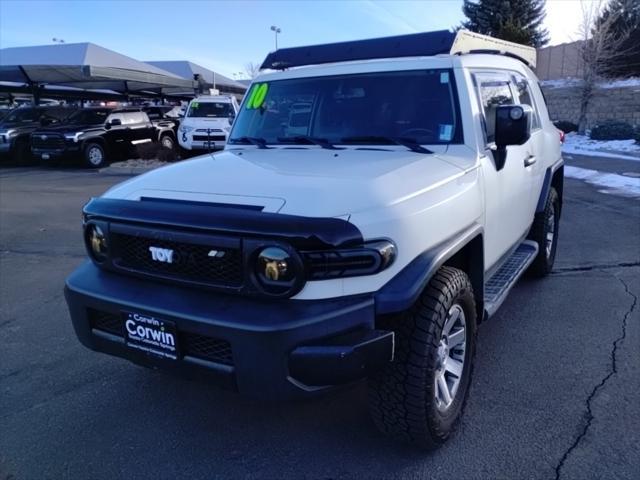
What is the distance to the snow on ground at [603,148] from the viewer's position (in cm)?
1660

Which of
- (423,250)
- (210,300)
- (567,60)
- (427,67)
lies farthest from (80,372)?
(567,60)

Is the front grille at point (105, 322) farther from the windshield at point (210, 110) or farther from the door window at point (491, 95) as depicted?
the windshield at point (210, 110)

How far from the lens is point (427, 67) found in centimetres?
355

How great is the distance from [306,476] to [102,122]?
16394mm

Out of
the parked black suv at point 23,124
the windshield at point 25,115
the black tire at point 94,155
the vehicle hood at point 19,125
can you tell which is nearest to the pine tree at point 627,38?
the black tire at point 94,155

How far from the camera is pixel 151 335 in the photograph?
2459mm

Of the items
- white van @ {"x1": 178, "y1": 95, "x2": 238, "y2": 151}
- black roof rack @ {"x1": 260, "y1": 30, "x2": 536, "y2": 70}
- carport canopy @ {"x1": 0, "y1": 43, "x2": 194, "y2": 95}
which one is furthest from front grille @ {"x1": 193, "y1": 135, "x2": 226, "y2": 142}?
black roof rack @ {"x1": 260, "y1": 30, "x2": 536, "y2": 70}

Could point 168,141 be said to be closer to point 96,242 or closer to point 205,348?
point 96,242

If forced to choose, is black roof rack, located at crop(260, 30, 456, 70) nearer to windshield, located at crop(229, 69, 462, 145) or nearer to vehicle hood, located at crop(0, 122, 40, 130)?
windshield, located at crop(229, 69, 462, 145)

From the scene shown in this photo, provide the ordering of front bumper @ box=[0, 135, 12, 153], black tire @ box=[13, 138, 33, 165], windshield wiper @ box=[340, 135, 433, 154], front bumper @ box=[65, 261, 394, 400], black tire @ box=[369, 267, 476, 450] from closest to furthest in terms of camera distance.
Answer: front bumper @ box=[65, 261, 394, 400], black tire @ box=[369, 267, 476, 450], windshield wiper @ box=[340, 135, 433, 154], front bumper @ box=[0, 135, 12, 153], black tire @ box=[13, 138, 33, 165]

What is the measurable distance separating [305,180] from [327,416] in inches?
52.9

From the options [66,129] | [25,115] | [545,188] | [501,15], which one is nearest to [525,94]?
[545,188]

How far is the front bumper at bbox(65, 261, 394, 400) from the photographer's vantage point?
7.09ft

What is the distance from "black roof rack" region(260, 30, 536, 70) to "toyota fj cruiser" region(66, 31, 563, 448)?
23cm
